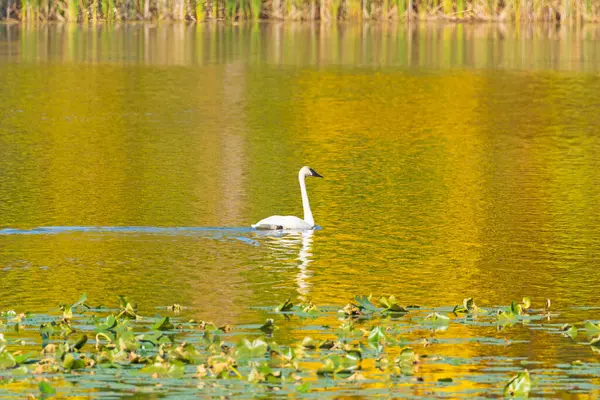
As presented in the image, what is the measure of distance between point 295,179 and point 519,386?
45.1 ft

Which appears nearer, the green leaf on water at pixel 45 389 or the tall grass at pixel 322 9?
the green leaf on water at pixel 45 389

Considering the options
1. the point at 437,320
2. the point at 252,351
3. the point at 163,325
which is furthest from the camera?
the point at 437,320

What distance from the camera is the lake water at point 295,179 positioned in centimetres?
1573

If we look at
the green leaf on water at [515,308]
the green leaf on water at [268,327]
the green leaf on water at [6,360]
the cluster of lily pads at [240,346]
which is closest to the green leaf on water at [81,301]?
the cluster of lily pads at [240,346]

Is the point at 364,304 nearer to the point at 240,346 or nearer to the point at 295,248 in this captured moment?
the point at 240,346

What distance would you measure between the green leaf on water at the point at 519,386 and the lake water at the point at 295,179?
1402 millimetres

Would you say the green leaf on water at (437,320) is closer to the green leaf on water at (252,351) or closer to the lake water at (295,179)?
the lake water at (295,179)

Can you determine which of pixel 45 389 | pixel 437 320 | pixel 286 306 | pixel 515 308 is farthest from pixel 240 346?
pixel 515 308

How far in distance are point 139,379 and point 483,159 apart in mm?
16514

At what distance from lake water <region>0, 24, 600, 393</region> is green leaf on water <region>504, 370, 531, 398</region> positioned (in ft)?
4.60

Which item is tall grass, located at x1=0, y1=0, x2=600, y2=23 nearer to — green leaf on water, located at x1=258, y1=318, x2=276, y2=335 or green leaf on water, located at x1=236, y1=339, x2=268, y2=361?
green leaf on water, located at x1=258, y1=318, x2=276, y2=335

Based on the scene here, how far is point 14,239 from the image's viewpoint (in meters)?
18.2

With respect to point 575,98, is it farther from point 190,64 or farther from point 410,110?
point 190,64

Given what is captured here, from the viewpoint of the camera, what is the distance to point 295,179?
24.2 m
